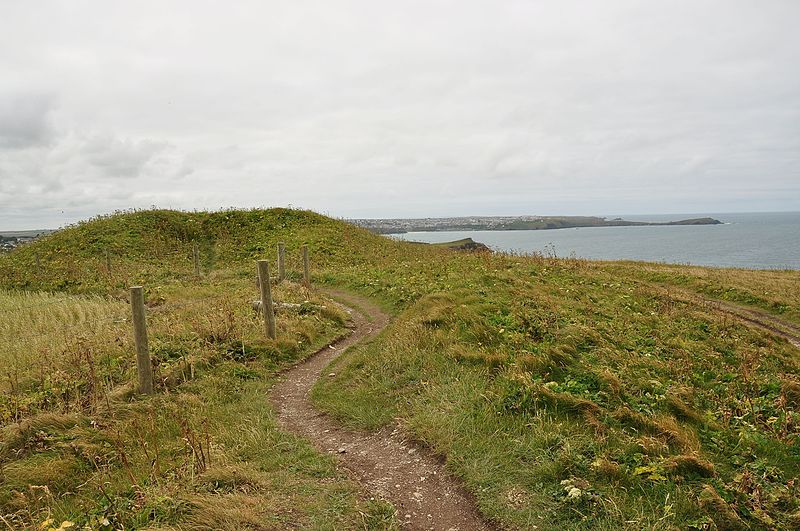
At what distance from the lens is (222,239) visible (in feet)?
118

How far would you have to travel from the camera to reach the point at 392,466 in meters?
6.30

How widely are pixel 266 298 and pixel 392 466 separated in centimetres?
695

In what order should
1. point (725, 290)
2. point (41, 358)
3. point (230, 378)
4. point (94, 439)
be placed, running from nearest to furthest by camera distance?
point (94, 439)
point (230, 378)
point (41, 358)
point (725, 290)

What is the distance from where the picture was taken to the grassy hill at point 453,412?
5.11 meters

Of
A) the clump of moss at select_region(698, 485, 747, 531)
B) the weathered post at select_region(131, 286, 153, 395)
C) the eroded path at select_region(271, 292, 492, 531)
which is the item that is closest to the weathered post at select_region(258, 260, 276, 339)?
the eroded path at select_region(271, 292, 492, 531)

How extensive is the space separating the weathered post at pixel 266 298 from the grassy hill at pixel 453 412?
1.31 ft

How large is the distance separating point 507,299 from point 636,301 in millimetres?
5709

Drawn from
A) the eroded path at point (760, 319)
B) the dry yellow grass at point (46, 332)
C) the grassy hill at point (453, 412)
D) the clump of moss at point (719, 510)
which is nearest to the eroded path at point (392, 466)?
the grassy hill at point (453, 412)

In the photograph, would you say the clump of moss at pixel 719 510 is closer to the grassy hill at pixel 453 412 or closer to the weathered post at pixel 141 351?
the grassy hill at pixel 453 412

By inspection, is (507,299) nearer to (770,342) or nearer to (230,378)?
(770,342)

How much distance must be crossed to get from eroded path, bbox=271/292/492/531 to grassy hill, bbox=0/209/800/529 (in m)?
0.26

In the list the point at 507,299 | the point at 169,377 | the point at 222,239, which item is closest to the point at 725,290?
the point at 507,299

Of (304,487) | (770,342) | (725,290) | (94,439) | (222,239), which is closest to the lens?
(304,487)

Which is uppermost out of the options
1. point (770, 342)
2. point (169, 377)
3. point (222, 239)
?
point (222, 239)
